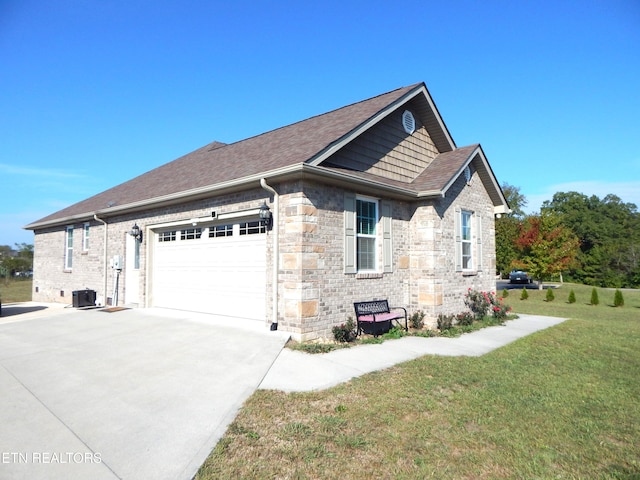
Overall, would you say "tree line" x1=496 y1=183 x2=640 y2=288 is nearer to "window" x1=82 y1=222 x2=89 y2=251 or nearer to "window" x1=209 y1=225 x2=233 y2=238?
"window" x1=209 y1=225 x2=233 y2=238

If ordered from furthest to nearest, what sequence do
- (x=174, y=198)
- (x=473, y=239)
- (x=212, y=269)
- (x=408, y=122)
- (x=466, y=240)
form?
(x=473, y=239), (x=466, y=240), (x=408, y=122), (x=174, y=198), (x=212, y=269)

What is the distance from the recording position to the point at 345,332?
8.30 meters

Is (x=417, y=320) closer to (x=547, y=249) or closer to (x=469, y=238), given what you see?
(x=469, y=238)

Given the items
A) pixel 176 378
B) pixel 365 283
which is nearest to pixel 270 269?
pixel 365 283

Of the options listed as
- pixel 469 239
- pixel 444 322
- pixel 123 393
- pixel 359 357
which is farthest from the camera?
pixel 469 239

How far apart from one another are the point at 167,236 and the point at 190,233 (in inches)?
48.7

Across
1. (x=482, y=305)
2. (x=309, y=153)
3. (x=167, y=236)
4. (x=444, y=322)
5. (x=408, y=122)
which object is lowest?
(x=444, y=322)

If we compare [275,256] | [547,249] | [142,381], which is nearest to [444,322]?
[275,256]

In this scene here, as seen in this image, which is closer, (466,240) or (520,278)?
(466,240)

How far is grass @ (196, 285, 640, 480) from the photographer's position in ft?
11.5

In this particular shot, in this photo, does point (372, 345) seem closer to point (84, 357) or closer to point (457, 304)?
point (457, 304)

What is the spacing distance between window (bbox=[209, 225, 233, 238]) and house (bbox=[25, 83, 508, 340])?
0.04m

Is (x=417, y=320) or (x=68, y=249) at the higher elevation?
(x=68, y=249)

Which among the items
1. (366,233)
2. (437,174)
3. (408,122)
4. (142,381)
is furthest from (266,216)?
(408,122)
